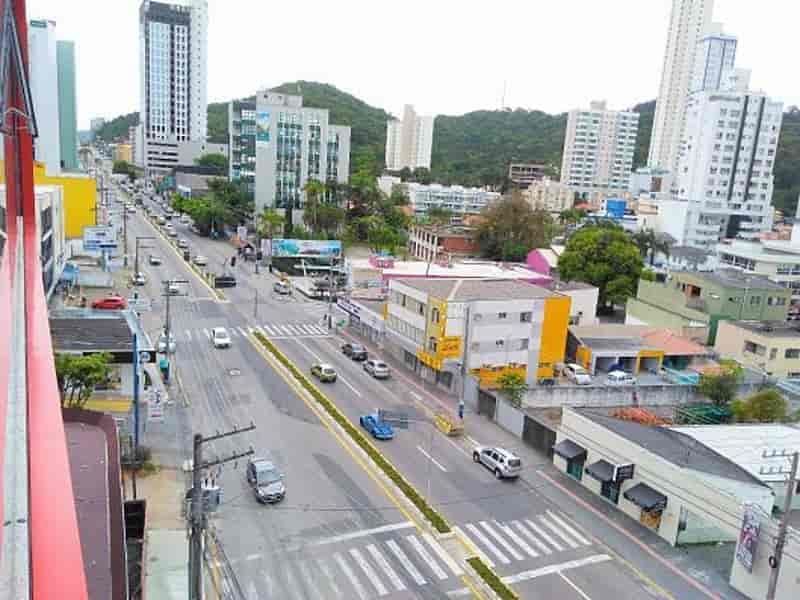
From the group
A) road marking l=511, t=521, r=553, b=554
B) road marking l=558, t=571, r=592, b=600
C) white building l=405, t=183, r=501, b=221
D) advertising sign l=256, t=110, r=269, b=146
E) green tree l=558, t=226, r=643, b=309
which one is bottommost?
road marking l=511, t=521, r=553, b=554

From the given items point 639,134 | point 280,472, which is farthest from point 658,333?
point 639,134

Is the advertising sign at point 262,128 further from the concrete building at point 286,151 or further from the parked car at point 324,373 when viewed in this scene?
the parked car at point 324,373

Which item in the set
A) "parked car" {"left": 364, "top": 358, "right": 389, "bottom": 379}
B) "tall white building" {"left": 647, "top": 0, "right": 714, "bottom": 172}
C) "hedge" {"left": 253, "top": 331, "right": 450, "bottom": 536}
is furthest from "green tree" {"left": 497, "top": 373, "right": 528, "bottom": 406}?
"tall white building" {"left": 647, "top": 0, "right": 714, "bottom": 172}

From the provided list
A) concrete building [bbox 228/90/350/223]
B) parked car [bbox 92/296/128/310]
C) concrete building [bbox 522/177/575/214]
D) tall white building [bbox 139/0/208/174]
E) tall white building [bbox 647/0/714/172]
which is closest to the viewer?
parked car [bbox 92/296/128/310]

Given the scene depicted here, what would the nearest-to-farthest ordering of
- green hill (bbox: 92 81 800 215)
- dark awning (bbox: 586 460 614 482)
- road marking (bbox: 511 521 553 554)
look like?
road marking (bbox: 511 521 553 554) → dark awning (bbox: 586 460 614 482) → green hill (bbox: 92 81 800 215)

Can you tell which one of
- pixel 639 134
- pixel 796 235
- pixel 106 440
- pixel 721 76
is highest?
pixel 721 76

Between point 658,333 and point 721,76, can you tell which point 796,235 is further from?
point 721,76

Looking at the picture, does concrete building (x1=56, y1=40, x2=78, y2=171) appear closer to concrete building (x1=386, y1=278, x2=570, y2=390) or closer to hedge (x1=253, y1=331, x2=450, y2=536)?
hedge (x1=253, y1=331, x2=450, y2=536)
